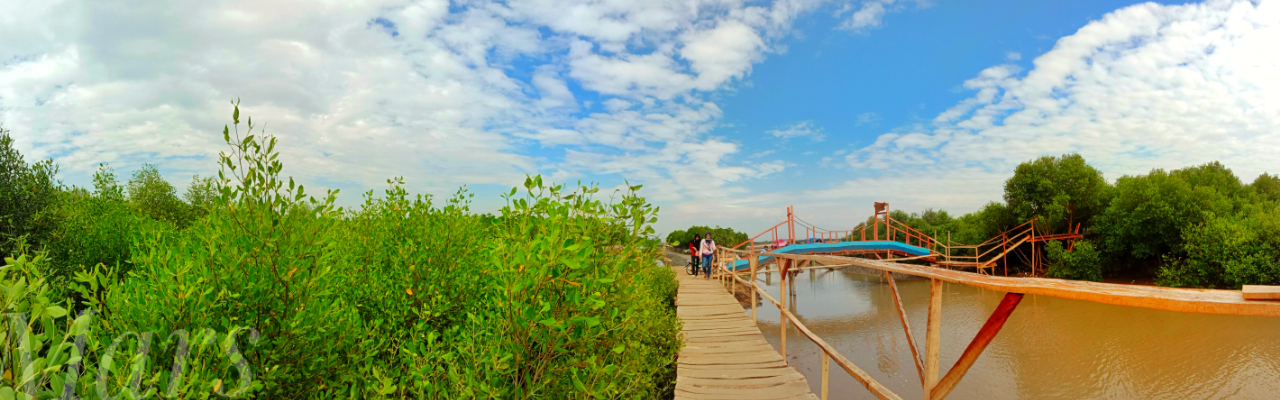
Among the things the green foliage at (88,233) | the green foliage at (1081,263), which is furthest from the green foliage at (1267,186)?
the green foliage at (88,233)

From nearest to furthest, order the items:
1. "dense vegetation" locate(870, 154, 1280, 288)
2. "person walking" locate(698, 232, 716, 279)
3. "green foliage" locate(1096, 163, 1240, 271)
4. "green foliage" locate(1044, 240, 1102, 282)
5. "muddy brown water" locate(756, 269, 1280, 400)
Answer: "muddy brown water" locate(756, 269, 1280, 400), "person walking" locate(698, 232, 716, 279), "dense vegetation" locate(870, 154, 1280, 288), "green foliage" locate(1096, 163, 1240, 271), "green foliage" locate(1044, 240, 1102, 282)

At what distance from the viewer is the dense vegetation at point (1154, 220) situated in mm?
17859

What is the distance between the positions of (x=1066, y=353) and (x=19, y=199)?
2324 cm

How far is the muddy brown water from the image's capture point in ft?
36.3

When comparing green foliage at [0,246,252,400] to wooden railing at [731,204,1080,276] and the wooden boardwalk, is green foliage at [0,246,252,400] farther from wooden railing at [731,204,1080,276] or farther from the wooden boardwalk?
wooden railing at [731,204,1080,276]

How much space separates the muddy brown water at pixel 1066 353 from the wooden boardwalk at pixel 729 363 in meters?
4.39

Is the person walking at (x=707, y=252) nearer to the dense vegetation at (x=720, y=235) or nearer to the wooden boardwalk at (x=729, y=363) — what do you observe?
the wooden boardwalk at (x=729, y=363)

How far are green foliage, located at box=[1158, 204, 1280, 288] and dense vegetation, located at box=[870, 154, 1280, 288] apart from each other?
31 mm

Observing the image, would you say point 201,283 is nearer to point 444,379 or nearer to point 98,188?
point 444,379

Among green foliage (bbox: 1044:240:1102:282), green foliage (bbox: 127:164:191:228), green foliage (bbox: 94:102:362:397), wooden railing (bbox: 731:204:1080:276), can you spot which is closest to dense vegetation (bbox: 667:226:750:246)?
wooden railing (bbox: 731:204:1080:276)

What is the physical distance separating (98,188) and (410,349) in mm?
11156

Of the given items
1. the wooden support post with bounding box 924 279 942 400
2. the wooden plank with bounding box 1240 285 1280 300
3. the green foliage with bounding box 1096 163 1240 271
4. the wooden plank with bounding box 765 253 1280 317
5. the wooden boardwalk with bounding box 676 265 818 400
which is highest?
the green foliage with bounding box 1096 163 1240 271

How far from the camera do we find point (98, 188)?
9047mm

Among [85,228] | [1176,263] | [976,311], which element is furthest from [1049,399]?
[85,228]
